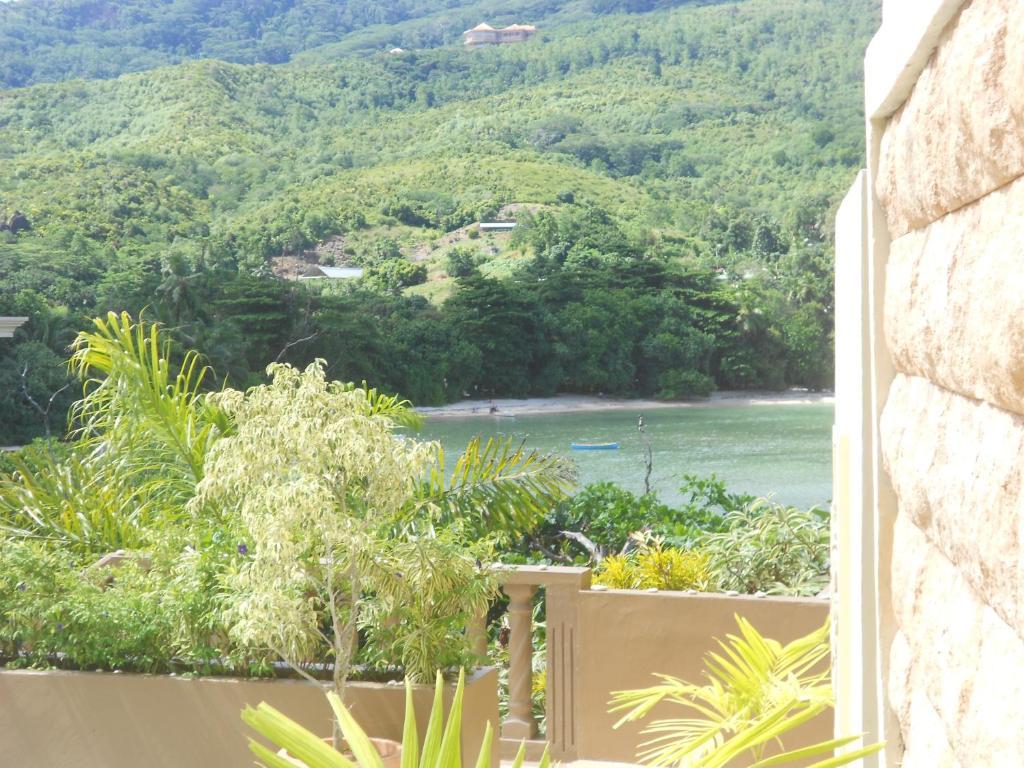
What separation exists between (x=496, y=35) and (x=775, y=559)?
38.8m

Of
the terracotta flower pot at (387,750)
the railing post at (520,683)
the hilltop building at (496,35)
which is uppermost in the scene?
the hilltop building at (496,35)

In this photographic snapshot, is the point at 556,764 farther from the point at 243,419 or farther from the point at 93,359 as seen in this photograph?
the point at 93,359

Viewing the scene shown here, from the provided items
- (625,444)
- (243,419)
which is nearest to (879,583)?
(243,419)

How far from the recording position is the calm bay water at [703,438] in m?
26.6

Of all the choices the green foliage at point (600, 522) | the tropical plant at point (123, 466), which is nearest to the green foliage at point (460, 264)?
the green foliage at point (600, 522)

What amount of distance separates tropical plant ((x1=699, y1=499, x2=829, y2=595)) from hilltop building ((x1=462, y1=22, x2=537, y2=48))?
3788cm

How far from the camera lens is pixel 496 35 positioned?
133 ft

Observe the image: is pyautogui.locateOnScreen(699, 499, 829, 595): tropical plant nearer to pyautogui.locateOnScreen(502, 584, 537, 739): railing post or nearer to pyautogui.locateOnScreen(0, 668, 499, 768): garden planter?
pyautogui.locateOnScreen(502, 584, 537, 739): railing post

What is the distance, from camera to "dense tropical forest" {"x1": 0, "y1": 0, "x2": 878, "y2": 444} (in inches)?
1048

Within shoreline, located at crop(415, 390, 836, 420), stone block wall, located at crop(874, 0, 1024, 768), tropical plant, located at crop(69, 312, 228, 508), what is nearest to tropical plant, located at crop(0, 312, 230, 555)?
tropical plant, located at crop(69, 312, 228, 508)

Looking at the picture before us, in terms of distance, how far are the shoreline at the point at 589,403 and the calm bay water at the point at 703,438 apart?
4.2 inches

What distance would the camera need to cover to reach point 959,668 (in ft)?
2.41

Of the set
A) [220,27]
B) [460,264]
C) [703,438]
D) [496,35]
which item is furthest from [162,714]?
[220,27]

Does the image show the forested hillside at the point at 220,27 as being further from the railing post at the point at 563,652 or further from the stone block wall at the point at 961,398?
the stone block wall at the point at 961,398
